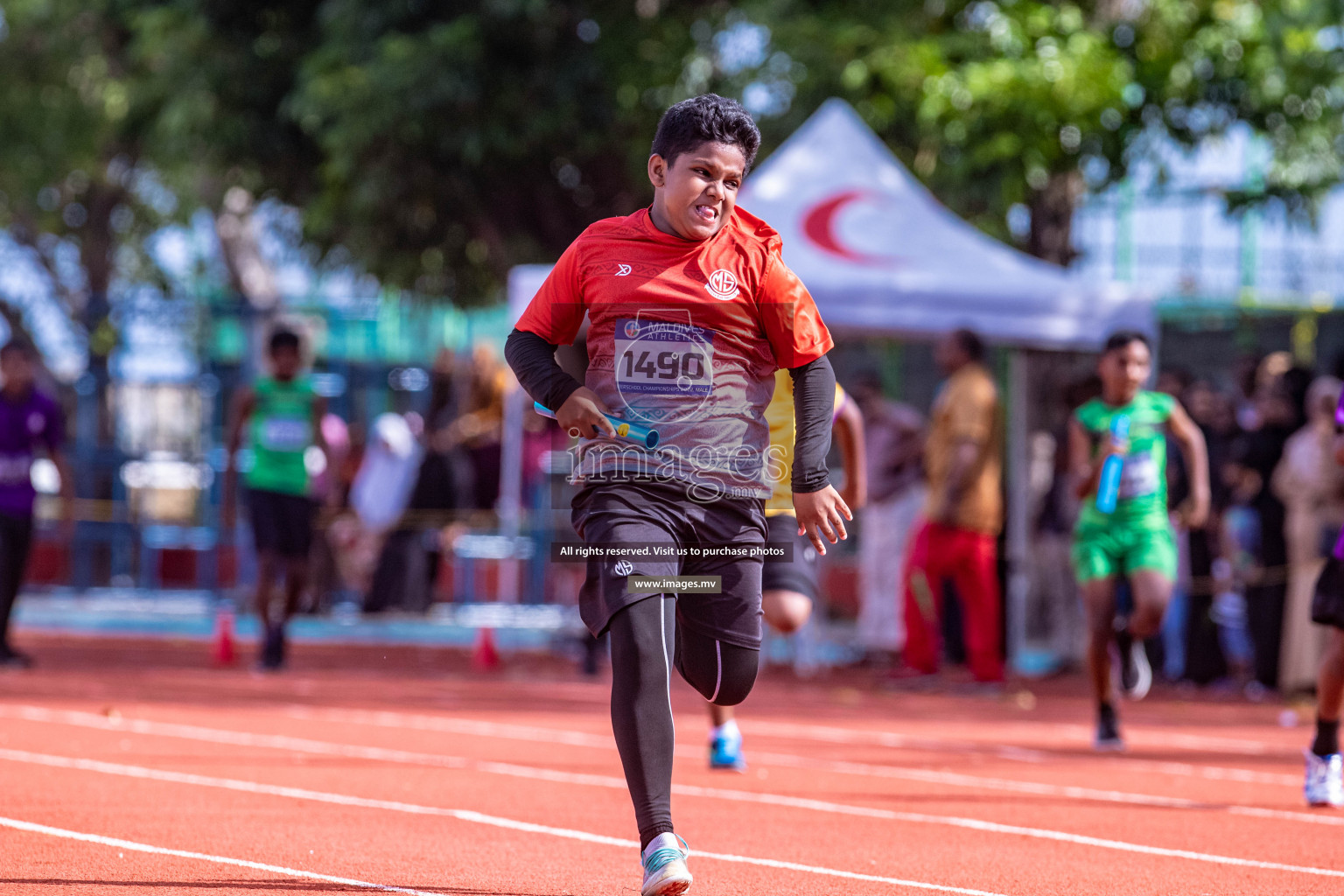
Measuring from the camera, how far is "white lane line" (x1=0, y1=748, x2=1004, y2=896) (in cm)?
524

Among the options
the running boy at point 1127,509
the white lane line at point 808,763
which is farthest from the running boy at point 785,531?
the running boy at point 1127,509

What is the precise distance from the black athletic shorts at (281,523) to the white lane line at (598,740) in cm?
224

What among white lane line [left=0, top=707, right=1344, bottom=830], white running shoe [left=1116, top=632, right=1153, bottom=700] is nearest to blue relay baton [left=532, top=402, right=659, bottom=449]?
white lane line [left=0, top=707, right=1344, bottom=830]

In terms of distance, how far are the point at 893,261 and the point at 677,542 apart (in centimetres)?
795

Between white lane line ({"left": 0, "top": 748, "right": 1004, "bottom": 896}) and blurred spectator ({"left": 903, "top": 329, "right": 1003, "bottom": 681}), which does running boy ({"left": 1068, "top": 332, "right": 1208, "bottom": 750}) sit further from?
white lane line ({"left": 0, "top": 748, "right": 1004, "bottom": 896})

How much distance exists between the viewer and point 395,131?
16.0 m

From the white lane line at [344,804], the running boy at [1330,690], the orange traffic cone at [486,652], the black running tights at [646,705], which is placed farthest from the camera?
the orange traffic cone at [486,652]

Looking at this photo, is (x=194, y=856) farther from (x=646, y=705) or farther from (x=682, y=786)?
(x=682, y=786)

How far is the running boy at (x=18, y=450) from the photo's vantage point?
11609 millimetres

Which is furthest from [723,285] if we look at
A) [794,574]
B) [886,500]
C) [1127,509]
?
[886,500]

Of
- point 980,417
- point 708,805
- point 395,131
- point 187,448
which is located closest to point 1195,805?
point 708,805

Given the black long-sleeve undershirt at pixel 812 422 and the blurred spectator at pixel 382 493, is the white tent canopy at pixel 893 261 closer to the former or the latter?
the blurred spectator at pixel 382 493

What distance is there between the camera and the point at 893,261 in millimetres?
12406

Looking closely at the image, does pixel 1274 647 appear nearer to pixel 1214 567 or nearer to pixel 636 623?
pixel 1214 567
